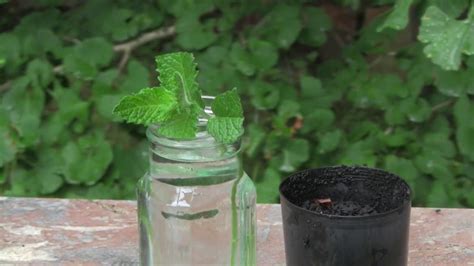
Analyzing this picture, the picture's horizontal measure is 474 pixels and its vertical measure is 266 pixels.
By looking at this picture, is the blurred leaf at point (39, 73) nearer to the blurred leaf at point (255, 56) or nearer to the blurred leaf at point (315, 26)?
the blurred leaf at point (255, 56)

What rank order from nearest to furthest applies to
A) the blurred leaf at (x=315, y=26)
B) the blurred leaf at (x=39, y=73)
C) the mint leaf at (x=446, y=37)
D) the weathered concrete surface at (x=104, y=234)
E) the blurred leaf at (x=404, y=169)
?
1. the weathered concrete surface at (x=104, y=234)
2. the mint leaf at (x=446, y=37)
3. the blurred leaf at (x=404, y=169)
4. the blurred leaf at (x=39, y=73)
5. the blurred leaf at (x=315, y=26)

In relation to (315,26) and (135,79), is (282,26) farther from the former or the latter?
(135,79)

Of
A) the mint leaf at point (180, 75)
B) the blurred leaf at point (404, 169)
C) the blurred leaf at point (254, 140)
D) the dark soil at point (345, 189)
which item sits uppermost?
the mint leaf at point (180, 75)

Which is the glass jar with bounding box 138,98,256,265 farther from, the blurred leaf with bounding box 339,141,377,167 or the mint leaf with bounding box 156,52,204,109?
the blurred leaf with bounding box 339,141,377,167

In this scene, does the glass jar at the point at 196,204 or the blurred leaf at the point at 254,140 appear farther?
the blurred leaf at the point at 254,140

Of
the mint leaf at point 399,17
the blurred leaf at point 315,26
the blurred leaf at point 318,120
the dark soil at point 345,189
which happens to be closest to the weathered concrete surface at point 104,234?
the dark soil at point 345,189

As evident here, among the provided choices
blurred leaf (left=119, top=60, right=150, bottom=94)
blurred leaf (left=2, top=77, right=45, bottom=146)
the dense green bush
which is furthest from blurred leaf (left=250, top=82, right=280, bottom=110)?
blurred leaf (left=2, top=77, right=45, bottom=146)

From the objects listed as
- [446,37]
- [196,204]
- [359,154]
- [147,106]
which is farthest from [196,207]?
[359,154]
